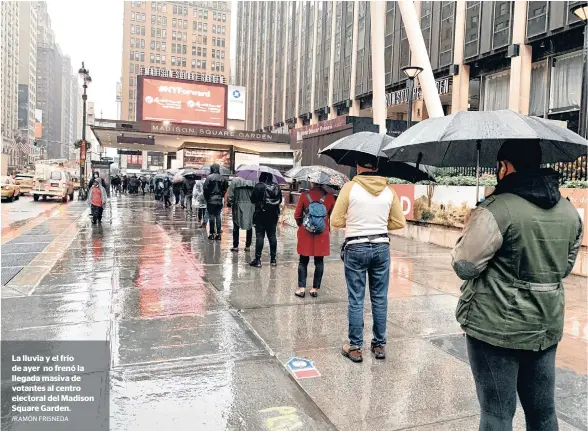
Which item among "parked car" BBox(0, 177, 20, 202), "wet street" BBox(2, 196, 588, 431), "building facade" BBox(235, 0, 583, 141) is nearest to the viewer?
"wet street" BBox(2, 196, 588, 431)

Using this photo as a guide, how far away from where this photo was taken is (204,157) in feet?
123

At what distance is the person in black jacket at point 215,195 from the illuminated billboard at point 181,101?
90.4 ft

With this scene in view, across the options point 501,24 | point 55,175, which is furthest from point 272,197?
point 55,175

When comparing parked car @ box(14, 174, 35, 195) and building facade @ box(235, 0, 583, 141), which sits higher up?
building facade @ box(235, 0, 583, 141)

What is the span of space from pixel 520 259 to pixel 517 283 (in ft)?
0.41

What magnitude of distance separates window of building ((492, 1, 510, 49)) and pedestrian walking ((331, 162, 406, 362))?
2227 cm

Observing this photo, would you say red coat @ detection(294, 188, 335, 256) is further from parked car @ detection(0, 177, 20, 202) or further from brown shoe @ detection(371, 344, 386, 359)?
parked car @ detection(0, 177, 20, 202)

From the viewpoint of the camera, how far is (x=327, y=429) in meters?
3.14

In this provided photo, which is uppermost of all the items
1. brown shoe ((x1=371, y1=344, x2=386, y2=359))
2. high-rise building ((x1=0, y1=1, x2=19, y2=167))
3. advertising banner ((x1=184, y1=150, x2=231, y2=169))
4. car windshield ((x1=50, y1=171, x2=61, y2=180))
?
high-rise building ((x1=0, y1=1, x2=19, y2=167))

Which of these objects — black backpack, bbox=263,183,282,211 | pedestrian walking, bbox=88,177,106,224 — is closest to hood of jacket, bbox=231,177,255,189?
black backpack, bbox=263,183,282,211

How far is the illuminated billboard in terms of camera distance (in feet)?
122

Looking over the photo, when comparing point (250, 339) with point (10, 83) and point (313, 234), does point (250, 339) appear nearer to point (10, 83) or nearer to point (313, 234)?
point (313, 234)

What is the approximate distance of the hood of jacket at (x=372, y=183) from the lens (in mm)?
4352

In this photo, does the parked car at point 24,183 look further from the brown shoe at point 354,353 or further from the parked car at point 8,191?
the brown shoe at point 354,353
